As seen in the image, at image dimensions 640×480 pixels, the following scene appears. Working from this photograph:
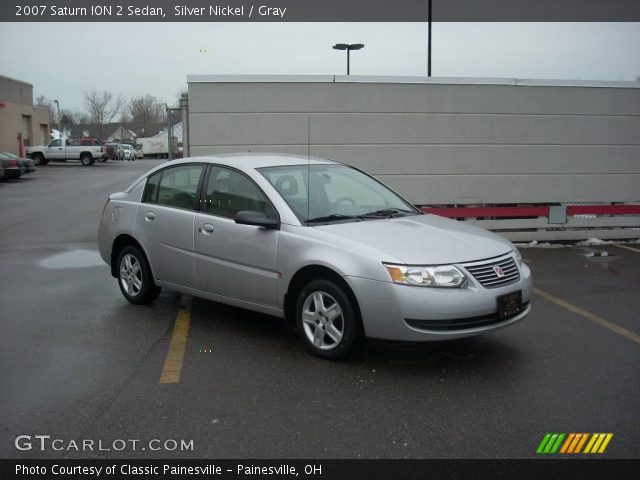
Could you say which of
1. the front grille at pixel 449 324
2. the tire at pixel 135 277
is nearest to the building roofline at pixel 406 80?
the tire at pixel 135 277

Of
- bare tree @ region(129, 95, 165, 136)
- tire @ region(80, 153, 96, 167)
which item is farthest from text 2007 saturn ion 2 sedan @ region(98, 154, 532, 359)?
bare tree @ region(129, 95, 165, 136)

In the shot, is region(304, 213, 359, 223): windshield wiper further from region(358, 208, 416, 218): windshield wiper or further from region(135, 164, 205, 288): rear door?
region(135, 164, 205, 288): rear door

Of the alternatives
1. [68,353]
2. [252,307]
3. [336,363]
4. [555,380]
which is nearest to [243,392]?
[336,363]

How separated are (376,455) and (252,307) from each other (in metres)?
2.19

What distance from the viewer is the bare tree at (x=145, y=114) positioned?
327 ft

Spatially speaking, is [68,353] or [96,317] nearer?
[68,353]

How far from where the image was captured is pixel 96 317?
612cm

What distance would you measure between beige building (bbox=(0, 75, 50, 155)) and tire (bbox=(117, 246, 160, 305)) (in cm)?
3861

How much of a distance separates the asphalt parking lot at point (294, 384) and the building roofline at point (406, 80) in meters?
4.15

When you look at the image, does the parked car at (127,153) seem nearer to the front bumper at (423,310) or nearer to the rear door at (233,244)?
the rear door at (233,244)

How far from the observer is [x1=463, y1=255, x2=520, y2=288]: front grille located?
4535mm
